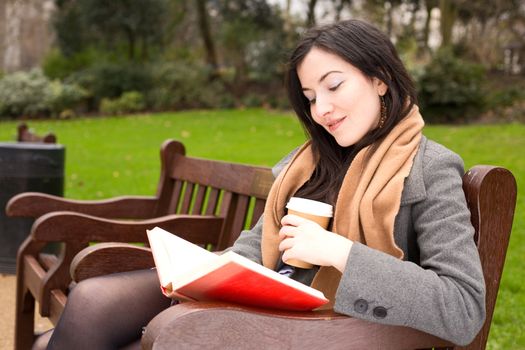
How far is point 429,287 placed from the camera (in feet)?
4.98

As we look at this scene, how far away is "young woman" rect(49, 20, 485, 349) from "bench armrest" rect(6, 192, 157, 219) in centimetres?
166

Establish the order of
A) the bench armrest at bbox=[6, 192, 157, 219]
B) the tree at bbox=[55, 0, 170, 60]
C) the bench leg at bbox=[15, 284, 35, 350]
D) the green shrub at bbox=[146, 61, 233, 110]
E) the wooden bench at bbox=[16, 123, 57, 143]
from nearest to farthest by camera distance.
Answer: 1. the bench leg at bbox=[15, 284, 35, 350]
2. the bench armrest at bbox=[6, 192, 157, 219]
3. the wooden bench at bbox=[16, 123, 57, 143]
4. the green shrub at bbox=[146, 61, 233, 110]
5. the tree at bbox=[55, 0, 170, 60]

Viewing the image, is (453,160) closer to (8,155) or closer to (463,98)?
(8,155)

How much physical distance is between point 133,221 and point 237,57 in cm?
1938

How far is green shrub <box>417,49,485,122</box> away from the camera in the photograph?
47.7 feet

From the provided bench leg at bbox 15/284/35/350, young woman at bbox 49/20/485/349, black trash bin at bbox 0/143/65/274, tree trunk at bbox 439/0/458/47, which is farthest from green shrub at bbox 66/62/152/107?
young woman at bbox 49/20/485/349

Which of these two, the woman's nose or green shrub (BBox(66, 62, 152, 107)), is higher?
the woman's nose

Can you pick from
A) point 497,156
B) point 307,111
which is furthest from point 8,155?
point 497,156

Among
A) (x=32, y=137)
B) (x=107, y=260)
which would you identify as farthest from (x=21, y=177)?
(x=107, y=260)

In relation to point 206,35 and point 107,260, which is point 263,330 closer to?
point 107,260

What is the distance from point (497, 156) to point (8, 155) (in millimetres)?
6668

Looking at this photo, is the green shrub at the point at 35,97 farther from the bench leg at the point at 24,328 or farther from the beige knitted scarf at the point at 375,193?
the beige knitted scarf at the point at 375,193

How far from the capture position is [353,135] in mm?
1935

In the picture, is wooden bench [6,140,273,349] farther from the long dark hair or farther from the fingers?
the fingers
